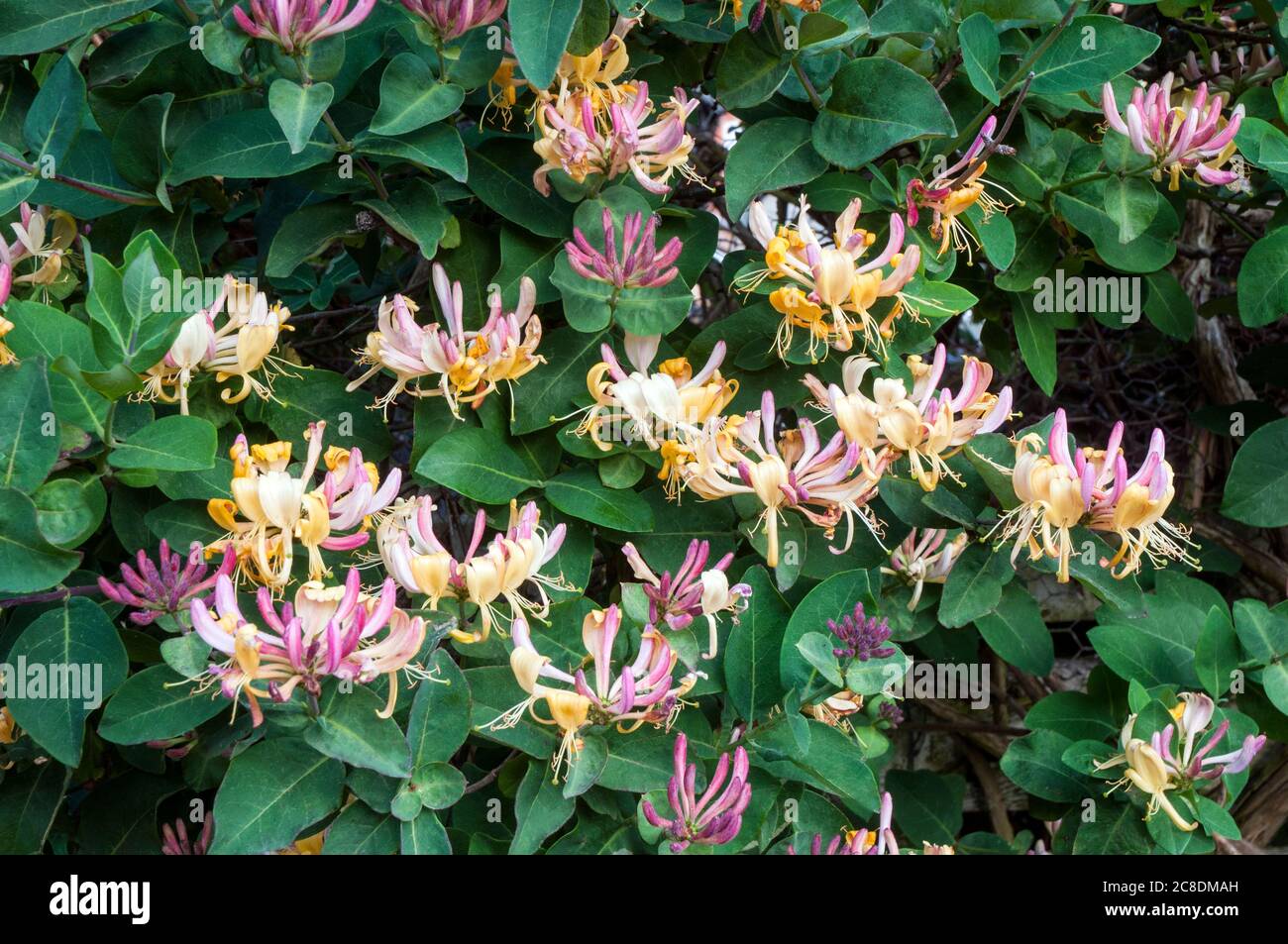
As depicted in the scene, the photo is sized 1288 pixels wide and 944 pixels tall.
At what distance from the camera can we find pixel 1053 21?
4.68ft

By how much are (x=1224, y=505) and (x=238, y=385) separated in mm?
1179

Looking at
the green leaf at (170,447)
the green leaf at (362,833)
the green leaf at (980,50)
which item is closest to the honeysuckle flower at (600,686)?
the green leaf at (362,833)

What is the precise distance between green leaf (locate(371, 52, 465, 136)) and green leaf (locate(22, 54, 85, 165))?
332 millimetres

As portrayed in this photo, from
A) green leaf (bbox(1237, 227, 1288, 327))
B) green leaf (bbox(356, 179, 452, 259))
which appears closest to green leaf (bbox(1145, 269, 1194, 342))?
green leaf (bbox(1237, 227, 1288, 327))

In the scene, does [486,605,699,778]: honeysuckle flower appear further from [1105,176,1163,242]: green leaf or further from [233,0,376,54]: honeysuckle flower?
[1105,176,1163,242]: green leaf

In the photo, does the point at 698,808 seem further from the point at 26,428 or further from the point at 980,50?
the point at 980,50

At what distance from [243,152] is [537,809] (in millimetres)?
743

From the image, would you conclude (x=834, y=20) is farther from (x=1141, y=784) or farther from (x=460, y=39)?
(x=1141, y=784)

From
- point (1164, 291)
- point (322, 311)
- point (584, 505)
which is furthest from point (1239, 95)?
point (322, 311)

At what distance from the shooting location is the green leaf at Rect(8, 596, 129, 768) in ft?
3.89

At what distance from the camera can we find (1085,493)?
1214 millimetres

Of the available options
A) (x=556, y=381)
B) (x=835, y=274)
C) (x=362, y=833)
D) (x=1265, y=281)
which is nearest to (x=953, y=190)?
(x=835, y=274)

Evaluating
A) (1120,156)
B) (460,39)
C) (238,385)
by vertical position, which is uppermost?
(460,39)

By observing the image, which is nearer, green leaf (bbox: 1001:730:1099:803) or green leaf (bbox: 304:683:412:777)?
green leaf (bbox: 304:683:412:777)
